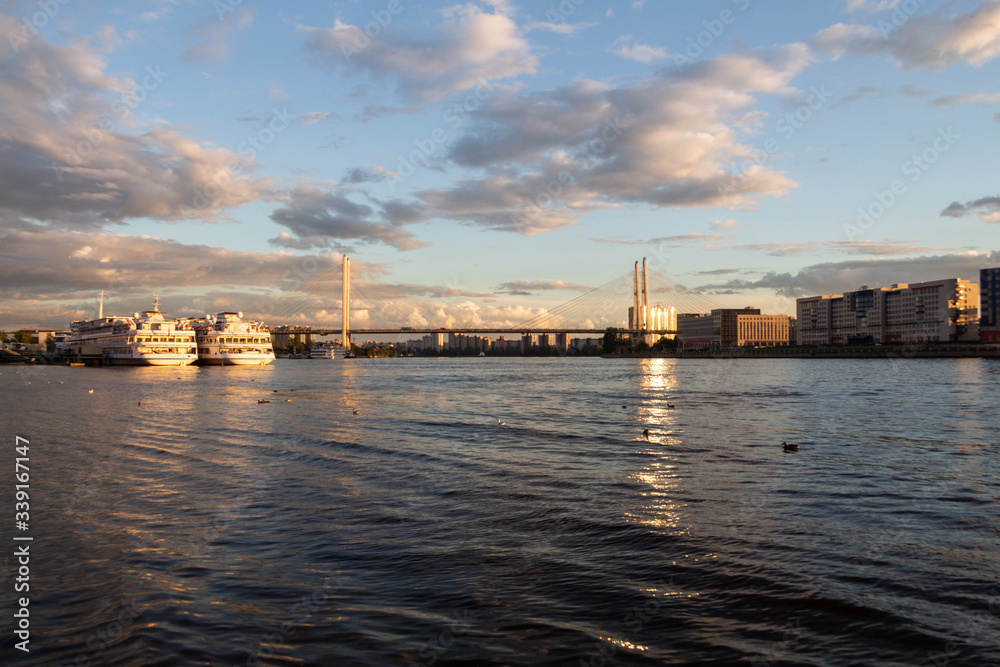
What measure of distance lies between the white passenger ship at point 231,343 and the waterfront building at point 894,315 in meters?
145

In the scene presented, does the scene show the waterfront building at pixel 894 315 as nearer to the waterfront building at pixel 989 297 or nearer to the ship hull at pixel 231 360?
the waterfront building at pixel 989 297

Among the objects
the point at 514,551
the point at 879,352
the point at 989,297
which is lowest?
the point at 514,551

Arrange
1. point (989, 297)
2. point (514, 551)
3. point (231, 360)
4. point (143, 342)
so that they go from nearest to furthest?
point (514, 551) < point (143, 342) < point (231, 360) < point (989, 297)

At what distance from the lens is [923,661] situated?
5.57 metres

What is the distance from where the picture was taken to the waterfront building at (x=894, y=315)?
140 m

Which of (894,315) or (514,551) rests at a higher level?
(894,315)

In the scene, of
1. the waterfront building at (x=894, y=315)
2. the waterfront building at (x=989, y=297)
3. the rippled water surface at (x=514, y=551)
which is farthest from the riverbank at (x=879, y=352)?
the rippled water surface at (x=514, y=551)

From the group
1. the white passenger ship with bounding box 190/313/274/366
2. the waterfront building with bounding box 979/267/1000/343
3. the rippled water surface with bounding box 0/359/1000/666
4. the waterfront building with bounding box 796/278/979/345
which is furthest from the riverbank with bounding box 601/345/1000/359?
the rippled water surface with bounding box 0/359/1000/666

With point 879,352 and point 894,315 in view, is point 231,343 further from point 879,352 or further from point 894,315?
point 894,315

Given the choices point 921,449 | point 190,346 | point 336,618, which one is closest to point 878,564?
point 336,618

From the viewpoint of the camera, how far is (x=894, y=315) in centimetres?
15525

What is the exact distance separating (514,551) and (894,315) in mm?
178238

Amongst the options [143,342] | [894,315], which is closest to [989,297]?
[894,315]

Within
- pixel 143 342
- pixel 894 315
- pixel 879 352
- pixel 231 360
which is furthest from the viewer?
pixel 894 315
